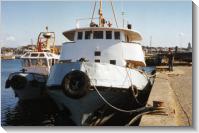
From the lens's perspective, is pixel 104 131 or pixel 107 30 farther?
pixel 107 30

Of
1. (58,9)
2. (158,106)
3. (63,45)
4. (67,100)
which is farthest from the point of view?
(63,45)

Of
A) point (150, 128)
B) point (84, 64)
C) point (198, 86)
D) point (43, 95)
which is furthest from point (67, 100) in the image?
point (43, 95)

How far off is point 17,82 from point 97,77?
420cm

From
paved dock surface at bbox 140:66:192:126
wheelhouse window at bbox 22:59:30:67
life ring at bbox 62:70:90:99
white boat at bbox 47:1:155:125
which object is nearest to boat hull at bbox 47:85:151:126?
white boat at bbox 47:1:155:125

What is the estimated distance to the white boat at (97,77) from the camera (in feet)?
24.4

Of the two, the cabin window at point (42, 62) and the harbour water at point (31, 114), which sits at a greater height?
the cabin window at point (42, 62)

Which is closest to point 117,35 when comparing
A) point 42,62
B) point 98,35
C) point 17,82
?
point 98,35

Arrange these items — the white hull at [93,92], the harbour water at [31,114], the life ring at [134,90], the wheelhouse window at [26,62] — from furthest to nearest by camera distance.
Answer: the wheelhouse window at [26,62] < the harbour water at [31,114] < the life ring at [134,90] < the white hull at [93,92]

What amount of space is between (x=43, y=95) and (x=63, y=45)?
142 inches

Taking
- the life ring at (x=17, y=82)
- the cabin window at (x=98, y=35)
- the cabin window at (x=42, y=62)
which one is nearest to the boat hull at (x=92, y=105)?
the cabin window at (x=98, y=35)

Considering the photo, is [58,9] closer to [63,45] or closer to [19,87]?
[63,45]

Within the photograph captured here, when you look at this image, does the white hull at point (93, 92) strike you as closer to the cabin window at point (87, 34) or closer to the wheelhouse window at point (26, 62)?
the cabin window at point (87, 34)

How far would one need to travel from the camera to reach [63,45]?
30.6ft

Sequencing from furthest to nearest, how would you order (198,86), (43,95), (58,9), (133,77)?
(43,95) → (133,77) → (58,9) → (198,86)
